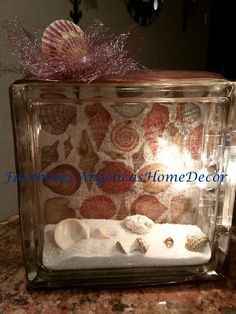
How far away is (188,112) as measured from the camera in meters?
0.53

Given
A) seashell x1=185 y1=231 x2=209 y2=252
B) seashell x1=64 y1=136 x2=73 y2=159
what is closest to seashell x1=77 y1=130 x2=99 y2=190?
seashell x1=64 y1=136 x2=73 y2=159

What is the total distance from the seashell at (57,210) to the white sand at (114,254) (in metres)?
0.02

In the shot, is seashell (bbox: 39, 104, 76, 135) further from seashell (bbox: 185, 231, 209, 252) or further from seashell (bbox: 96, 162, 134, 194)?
seashell (bbox: 185, 231, 209, 252)

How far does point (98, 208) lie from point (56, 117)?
200 mm

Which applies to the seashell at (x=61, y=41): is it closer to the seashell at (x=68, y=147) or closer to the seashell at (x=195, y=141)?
the seashell at (x=68, y=147)

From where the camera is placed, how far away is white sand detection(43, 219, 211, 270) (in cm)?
52

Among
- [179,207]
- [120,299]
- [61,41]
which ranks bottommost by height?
[120,299]

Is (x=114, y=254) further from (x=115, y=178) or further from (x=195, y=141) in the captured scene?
(x=195, y=141)

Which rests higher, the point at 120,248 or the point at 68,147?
the point at 68,147

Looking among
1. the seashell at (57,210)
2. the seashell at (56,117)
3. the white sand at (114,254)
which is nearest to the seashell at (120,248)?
the white sand at (114,254)

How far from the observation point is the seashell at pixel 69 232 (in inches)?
20.9

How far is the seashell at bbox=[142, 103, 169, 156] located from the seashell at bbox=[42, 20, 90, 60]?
0.15 metres

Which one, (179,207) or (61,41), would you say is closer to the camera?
(61,41)

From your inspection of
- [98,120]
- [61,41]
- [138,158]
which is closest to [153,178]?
[138,158]
